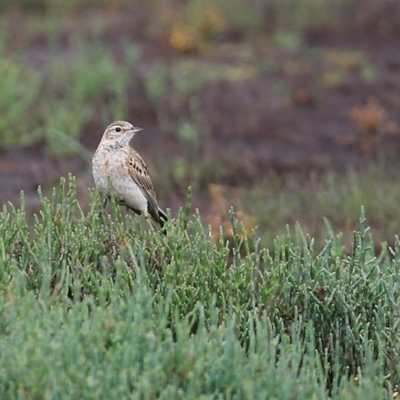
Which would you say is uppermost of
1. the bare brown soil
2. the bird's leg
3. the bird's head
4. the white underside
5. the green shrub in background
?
the bare brown soil

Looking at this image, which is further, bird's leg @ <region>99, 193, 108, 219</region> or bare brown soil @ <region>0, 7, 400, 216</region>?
bare brown soil @ <region>0, 7, 400, 216</region>

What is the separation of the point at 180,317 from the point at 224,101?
23.4 feet

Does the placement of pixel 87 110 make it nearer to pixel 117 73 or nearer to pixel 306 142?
pixel 117 73

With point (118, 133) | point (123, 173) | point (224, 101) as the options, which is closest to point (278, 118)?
point (224, 101)

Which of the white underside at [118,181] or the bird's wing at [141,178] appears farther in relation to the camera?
the bird's wing at [141,178]

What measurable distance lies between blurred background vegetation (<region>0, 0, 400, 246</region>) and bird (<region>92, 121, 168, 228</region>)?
5.24 feet

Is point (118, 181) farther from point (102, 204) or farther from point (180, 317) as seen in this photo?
point (180, 317)

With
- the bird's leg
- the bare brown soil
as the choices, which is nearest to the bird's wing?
the bird's leg

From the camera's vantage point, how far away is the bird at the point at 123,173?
240 inches

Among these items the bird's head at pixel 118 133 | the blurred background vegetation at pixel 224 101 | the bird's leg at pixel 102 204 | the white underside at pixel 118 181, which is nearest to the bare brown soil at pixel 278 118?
the blurred background vegetation at pixel 224 101

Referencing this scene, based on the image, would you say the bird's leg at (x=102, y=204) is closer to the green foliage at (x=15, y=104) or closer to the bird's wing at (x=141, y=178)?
the bird's wing at (x=141, y=178)

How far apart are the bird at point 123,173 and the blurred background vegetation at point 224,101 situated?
1596 mm

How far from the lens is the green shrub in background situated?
3.99 metres

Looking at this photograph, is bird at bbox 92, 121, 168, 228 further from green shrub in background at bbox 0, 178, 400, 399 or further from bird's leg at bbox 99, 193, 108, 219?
green shrub in background at bbox 0, 178, 400, 399
